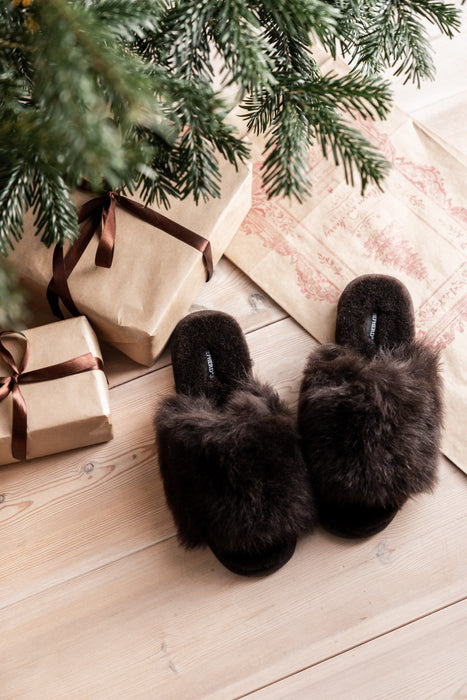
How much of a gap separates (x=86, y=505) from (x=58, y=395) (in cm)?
20

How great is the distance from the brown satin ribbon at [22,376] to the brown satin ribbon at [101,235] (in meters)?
0.09

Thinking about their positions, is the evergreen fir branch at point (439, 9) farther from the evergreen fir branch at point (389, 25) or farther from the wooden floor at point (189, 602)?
the wooden floor at point (189, 602)

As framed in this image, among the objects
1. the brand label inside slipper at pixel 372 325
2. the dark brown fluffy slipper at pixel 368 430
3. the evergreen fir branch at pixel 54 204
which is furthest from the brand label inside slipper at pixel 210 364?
the evergreen fir branch at pixel 54 204

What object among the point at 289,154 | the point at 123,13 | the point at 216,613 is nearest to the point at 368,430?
the point at 216,613

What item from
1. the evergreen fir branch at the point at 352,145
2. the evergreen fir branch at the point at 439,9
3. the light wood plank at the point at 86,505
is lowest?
the light wood plank at the point at 86,505

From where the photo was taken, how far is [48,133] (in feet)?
1.17

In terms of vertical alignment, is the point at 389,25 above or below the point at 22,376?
above

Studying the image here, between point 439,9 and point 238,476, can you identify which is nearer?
point 439,9

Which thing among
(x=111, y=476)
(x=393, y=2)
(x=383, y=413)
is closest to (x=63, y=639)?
(x=111, y=476)

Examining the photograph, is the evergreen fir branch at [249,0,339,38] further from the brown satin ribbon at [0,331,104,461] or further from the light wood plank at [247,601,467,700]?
the light wood plank at [247,601,467,700]

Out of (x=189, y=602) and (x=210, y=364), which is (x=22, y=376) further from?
(x=189, y=602)

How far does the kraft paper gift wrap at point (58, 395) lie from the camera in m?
0.82

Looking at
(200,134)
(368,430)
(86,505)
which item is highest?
(200,134)

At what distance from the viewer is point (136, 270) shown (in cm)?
86
